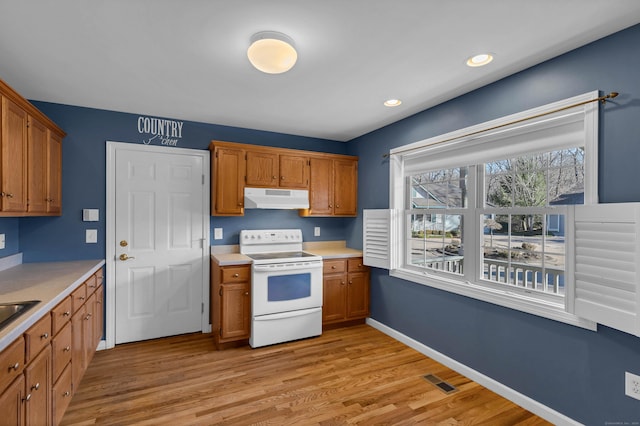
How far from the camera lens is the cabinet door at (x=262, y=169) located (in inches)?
142

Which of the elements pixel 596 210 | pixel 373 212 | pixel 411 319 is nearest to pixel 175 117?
pixel 373 212

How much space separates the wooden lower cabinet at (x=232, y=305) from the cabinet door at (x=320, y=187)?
1.16m

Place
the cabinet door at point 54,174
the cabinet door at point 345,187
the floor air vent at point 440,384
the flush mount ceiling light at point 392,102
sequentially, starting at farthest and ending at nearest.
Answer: the cabinet door at point 345,187 < the flush mount ceiling light at point 392,102 < the cabinet door at point 54,174 < the floor air vent at point 440,384

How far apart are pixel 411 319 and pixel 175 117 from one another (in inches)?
130

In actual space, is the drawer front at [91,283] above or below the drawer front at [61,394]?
above

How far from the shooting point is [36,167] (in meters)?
2.47

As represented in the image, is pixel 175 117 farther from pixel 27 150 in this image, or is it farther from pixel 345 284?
pixel 345 284

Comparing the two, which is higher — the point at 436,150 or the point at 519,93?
the point at 519,93

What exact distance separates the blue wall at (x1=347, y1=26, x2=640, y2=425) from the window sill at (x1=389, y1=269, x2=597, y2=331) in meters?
0.05

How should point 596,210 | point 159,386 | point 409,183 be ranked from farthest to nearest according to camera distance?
point 409,183, point 159,386, point 596,210

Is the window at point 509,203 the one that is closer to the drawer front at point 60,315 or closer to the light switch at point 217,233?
the light switch at point 217,233

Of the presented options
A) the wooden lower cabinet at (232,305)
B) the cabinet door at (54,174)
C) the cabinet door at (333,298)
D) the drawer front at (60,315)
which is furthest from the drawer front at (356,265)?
the cabinet door at (54,174)

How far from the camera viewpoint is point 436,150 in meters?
3.09

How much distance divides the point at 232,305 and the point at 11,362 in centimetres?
199
